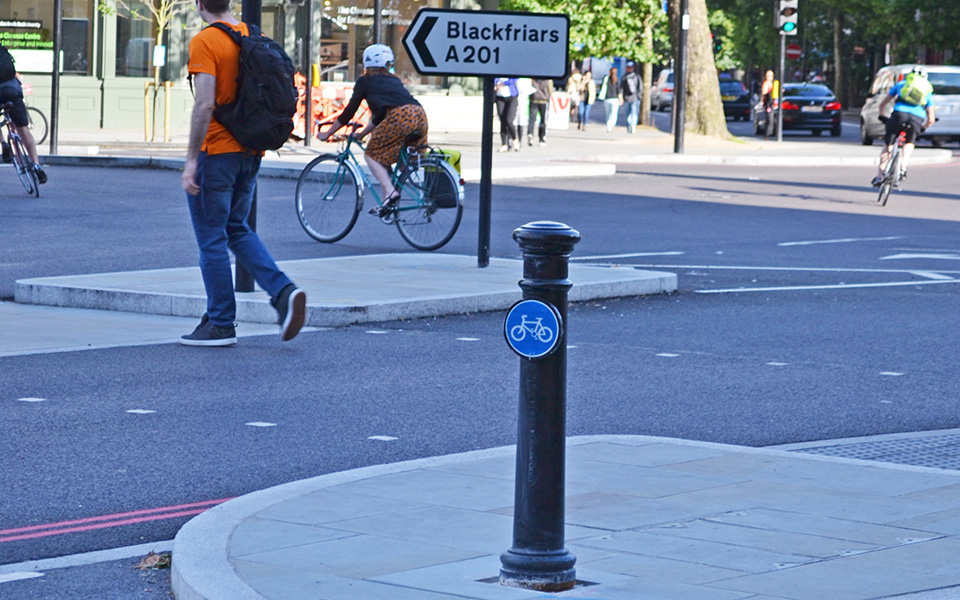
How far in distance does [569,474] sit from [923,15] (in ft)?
191

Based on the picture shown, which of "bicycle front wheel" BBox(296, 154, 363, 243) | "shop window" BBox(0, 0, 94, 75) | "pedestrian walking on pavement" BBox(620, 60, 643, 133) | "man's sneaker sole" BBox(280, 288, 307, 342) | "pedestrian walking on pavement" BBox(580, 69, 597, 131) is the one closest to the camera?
"man's sneaker sole" BBox(280, 288, 307, 342)

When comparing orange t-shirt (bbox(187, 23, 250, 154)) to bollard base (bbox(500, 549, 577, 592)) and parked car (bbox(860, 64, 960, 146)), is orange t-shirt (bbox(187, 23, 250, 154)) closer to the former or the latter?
bollard base (bbox(500, 549, 577, 592))

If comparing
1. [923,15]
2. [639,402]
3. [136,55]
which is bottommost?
[639,402]

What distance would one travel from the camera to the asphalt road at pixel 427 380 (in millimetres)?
5770

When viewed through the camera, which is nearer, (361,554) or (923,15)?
(361,554)

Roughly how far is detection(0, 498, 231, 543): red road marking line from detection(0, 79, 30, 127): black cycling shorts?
12529mm

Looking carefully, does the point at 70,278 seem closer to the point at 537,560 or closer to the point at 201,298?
the point at 201,298

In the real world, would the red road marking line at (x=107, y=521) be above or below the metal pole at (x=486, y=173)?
below

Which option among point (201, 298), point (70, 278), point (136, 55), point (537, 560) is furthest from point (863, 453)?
point (136, 55)

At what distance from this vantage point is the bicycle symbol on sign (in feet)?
13.4

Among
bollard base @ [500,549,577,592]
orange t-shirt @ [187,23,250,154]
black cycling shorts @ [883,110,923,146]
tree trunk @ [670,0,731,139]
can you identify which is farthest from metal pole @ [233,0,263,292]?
tree trunk @ [670,0,731,139]

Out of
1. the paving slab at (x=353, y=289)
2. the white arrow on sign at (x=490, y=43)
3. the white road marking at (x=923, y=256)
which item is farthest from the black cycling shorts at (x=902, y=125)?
the white arrow on sign at (x=490, y=43)

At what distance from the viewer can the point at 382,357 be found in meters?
8.48

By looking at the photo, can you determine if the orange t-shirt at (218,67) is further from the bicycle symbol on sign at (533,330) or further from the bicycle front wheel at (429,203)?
the bicycle front wheel at (429,203)
